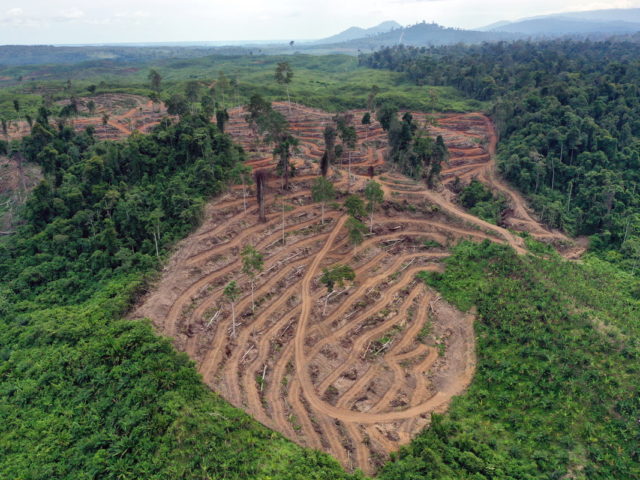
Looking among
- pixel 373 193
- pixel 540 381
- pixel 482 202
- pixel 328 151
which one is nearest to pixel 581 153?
pixel 482 202

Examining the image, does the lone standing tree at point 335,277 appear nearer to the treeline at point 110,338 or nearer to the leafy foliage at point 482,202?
the treeline at point 110,338

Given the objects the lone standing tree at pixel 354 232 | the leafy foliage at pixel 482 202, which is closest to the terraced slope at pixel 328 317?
the leafy foliage at pixel 482 202

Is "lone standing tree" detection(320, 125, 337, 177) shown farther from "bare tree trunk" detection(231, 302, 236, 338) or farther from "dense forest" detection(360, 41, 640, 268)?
"dense forest" detection(360, 41, 640, 268)

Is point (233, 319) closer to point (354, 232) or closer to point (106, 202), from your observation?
point (354, 232)

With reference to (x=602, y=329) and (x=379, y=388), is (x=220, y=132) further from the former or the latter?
(x=602, y=329)

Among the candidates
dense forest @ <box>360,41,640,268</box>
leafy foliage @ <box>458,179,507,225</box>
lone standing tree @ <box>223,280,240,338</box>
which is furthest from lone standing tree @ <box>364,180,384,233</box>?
dense forest @ <box>360,41,640,268</box>

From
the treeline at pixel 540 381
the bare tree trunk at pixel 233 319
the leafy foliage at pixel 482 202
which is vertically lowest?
the treeline at pixel 540 381
